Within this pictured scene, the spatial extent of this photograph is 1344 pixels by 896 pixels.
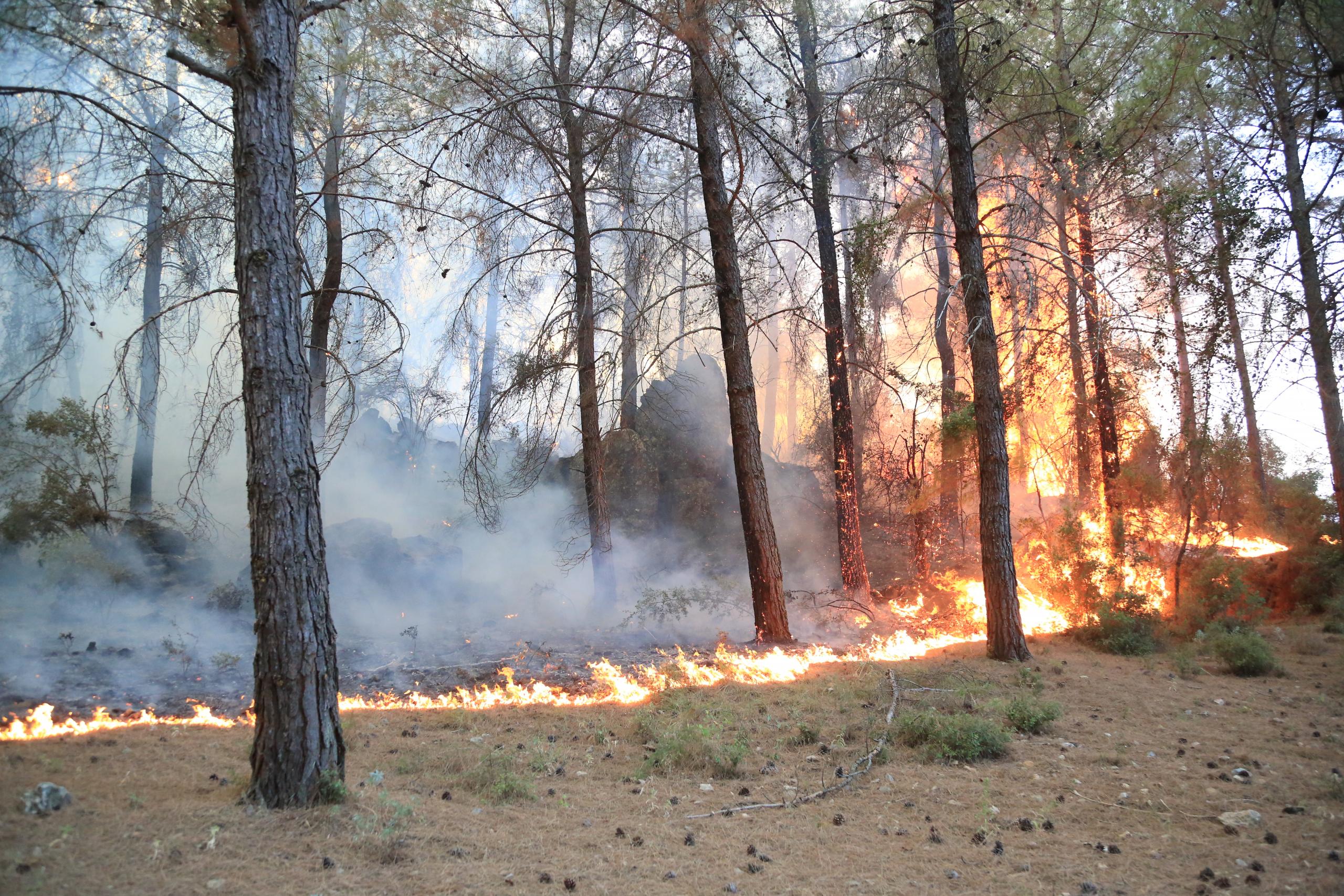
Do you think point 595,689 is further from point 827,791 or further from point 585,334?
point 585,334

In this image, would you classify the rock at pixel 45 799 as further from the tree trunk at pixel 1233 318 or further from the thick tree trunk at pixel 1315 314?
the tree trunk at pixel 1233 318

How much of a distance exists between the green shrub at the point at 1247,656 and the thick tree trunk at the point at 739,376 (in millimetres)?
4282

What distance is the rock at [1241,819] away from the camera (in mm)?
3441

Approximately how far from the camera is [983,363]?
26.5 ft

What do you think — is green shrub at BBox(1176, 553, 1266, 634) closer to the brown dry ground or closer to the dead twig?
the brown dry ground

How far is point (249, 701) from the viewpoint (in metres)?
6.59

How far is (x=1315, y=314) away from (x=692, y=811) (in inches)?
325

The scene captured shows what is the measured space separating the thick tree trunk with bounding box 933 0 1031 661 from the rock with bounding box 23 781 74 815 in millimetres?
7494

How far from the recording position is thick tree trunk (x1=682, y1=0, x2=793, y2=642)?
8.16m

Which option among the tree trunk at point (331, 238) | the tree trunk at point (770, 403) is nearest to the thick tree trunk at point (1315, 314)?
the tree trunk at point (331, 238)

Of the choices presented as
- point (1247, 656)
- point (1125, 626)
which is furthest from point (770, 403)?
point (1247, 656)

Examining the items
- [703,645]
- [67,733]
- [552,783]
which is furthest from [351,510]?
[552,783]

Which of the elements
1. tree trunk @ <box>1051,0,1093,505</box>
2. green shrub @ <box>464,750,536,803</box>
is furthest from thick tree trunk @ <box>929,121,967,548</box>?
green shrub @ <box>464,750,536,803</box>

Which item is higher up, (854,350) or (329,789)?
(854,350)
